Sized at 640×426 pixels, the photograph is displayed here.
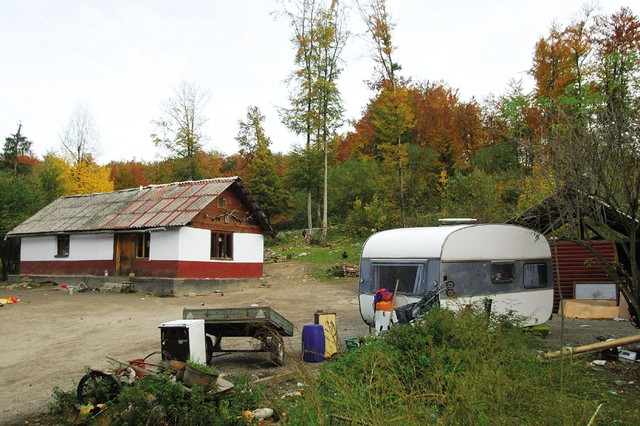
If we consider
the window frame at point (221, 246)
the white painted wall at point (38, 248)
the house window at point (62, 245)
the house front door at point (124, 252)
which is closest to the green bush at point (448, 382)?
the window frame at point (221, 246)

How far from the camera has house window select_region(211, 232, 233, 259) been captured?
24891 millimetres

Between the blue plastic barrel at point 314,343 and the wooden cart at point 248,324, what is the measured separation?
15.4 inches

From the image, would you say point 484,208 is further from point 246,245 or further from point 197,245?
point 197,245

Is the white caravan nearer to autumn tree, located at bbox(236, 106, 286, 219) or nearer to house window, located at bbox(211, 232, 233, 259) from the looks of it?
house window, located at bbox(211, 232, 233, 259)

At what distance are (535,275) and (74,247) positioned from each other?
75.8 feet

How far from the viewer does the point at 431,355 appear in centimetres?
659

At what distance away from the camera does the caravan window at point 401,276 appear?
34.6ft

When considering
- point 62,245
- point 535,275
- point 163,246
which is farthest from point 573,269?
point 62,245

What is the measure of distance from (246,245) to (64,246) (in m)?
10.1

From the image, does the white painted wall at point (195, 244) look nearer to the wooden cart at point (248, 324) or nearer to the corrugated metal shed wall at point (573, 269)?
the wooden cart at point (248, 324)

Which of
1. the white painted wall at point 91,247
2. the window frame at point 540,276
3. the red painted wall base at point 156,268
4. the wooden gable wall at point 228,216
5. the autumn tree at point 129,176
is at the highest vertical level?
the autumn tree at point 129,176

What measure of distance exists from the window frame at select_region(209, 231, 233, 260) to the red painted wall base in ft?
1.36

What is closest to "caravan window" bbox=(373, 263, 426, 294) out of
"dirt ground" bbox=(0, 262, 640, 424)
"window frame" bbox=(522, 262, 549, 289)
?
"dirt ground" bbox=(0, 262, 640, 424)

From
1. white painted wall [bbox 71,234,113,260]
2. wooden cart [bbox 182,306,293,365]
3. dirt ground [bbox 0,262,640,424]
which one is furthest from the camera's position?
white painted wall [bbox 71,234,113,260]
